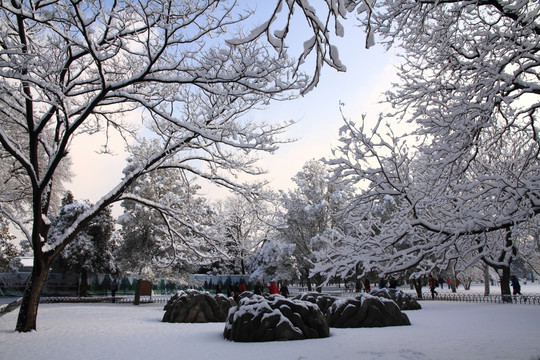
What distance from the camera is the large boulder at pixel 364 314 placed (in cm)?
1270

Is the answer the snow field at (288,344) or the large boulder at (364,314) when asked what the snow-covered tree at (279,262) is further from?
the snow field at (288,344)

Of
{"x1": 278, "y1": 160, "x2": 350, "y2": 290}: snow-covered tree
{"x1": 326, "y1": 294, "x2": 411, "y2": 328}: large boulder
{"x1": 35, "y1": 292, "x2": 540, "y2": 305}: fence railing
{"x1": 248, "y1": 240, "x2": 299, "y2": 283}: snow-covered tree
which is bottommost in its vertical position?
{"x1": 35, "y1": 292, "x2": 540, "y2": 305}: fence railing

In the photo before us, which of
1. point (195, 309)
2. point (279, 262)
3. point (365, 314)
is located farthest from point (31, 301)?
point (279, 262)

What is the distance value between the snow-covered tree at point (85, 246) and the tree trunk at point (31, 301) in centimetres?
2226

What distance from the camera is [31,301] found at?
11461 millimetres

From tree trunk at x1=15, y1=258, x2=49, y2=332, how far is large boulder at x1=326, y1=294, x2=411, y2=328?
9183mm

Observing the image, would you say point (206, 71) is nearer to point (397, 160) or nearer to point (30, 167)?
point (397, 160)

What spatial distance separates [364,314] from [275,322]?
4170 mm

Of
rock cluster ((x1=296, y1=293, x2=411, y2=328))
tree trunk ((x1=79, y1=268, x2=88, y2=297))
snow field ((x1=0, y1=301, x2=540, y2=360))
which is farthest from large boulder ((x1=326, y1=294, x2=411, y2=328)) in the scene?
tree trunk ((x1=79, y1=268, x2=88, y2=297))

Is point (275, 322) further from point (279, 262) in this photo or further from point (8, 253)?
point (8, 253)

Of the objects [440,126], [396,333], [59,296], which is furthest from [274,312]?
[59,296]

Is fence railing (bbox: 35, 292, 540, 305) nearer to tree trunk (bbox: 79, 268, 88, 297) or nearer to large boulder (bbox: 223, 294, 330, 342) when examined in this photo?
tree trunk (bbox: 79, 268, 88, 297)

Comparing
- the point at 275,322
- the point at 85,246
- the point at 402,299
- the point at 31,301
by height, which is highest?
the point at 85,246

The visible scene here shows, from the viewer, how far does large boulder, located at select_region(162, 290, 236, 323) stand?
1505 centimetres
